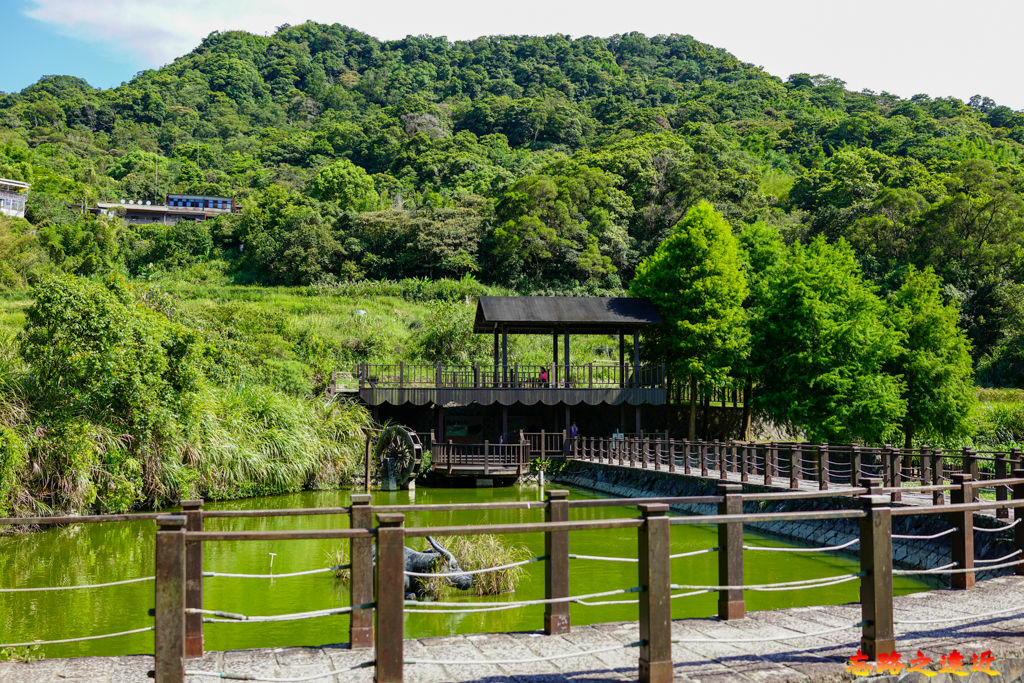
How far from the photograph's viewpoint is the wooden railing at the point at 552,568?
13.1 feet

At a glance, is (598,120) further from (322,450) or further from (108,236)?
(322,450)

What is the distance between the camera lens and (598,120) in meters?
95.4

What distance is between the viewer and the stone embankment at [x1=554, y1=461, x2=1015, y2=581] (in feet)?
38.3

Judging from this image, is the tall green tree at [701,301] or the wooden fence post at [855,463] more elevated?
the tall green tree at [701,301]

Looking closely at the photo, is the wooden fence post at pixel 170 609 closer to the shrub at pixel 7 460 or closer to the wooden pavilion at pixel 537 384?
the shrub at pixel 7 460

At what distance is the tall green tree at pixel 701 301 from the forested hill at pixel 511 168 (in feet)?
52.8

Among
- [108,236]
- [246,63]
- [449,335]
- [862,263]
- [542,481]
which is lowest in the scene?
[542,481]

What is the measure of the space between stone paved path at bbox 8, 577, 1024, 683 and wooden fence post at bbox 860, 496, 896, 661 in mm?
205

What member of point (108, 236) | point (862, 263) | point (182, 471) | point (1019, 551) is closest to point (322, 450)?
point (182, 471)

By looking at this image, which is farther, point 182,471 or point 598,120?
point 598,120

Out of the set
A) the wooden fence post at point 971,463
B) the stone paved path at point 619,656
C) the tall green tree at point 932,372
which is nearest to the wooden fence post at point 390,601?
the stone paved path at point 619,656

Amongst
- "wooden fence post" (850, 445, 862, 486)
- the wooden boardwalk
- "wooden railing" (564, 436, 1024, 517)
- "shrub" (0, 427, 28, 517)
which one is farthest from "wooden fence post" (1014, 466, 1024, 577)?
"shrub" (0, 427, 28, 517)

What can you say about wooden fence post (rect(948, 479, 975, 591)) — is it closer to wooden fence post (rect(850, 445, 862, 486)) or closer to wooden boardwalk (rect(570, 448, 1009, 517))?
wooden boardwalk (rect(570, 448, 1009, 517))

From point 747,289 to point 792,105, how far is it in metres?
74.5
